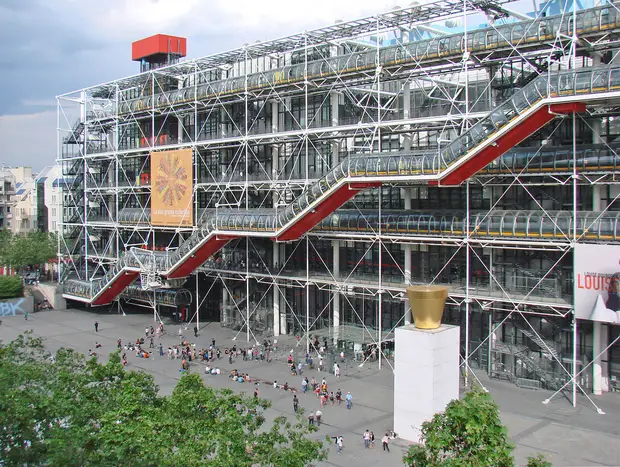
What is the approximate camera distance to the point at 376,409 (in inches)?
1012

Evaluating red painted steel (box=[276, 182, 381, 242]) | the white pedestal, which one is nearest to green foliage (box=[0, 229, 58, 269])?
red painted steel (box=[276, 182, 381, 242])

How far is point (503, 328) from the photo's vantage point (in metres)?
29.8

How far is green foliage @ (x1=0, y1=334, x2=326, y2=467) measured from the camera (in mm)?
13992

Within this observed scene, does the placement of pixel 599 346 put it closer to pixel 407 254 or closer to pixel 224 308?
pixel 407 254

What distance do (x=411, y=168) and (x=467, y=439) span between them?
16.5m

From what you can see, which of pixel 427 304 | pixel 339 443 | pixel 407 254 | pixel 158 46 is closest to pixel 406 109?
pixel 407 254

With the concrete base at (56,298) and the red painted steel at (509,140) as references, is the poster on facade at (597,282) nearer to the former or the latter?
the red painted steel at (509,140)

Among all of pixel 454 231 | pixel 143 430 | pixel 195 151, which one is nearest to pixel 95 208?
pixel 195 151

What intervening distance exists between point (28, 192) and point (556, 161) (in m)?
66.4

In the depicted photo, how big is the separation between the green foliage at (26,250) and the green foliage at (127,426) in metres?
39.4

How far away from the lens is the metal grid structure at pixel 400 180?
1048 inches

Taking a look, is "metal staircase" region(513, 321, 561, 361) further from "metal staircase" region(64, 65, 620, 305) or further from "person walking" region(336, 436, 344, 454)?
"person walking" region(336, 436, 344, 454)

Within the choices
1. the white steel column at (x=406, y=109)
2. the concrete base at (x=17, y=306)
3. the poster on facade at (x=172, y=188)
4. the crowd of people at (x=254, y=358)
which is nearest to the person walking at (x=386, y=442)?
the crowd of people at (x=254, y=358)

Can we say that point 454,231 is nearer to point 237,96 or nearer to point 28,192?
point 237,96
